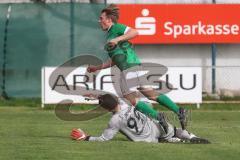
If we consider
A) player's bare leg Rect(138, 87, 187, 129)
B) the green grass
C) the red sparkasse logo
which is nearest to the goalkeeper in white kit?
the green grass

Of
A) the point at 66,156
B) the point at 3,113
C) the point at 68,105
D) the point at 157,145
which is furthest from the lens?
the point at 68,105

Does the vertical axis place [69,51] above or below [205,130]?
above

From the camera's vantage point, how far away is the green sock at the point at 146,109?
39.2 ft

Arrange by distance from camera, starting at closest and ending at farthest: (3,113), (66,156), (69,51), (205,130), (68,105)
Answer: (66,156), (205,130), (3,113), (68,105), (69,51)

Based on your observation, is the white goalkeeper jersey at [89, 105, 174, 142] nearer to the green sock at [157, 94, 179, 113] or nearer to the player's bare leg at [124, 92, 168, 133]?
the player's bare leg at [124, 92, 168, 133]

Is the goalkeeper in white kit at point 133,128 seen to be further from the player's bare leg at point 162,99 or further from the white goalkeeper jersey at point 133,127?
the player's bare leg at point 162,99

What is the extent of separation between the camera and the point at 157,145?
11.4m

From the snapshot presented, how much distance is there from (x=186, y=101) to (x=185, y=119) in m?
10.1

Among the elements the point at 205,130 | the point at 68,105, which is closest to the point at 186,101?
the point at 68,105

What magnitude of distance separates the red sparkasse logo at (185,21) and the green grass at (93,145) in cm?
916

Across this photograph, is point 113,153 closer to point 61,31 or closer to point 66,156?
point 66,156

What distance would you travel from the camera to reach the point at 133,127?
11.7 meters

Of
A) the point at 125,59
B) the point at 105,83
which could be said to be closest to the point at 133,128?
the point at 125,59

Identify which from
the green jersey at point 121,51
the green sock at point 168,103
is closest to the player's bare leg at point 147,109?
the green sock at point 168,103
